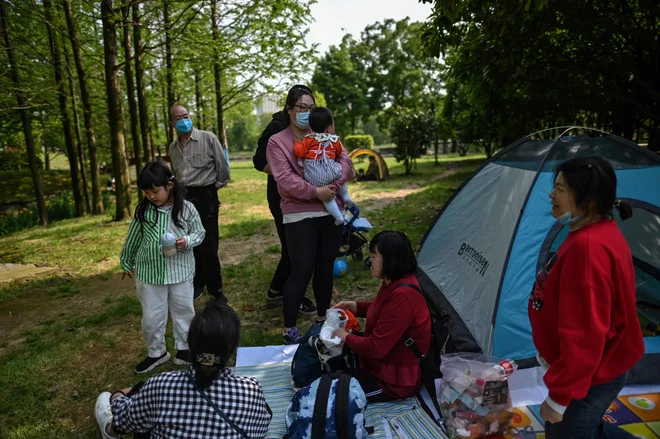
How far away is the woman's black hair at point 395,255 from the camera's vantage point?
2.40 meters

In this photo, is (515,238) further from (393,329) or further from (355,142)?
(355,142)

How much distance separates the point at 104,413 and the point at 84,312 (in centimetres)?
252

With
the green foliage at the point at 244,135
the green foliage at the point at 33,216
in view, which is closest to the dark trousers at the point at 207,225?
the green foliage at the point at 33,216

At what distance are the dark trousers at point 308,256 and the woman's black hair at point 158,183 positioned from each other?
2.57 ft

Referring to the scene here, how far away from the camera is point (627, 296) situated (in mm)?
1604

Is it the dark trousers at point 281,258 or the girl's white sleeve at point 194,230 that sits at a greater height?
the girl's white sleeve at point 194,230

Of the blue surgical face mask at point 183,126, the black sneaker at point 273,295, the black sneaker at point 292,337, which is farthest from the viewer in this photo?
the black sneaker at point 273,295

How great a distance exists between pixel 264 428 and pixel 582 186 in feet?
5.55

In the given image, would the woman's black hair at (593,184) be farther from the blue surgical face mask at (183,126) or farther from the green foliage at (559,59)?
the green foliage at (559,59)

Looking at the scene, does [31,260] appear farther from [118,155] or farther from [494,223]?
[494,223]

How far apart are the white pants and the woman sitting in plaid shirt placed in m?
1.25

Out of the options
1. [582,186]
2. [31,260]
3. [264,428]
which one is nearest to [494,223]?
[582,186]

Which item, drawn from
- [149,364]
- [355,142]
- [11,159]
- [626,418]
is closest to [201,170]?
[149,364]

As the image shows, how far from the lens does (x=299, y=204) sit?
10.0 feet
